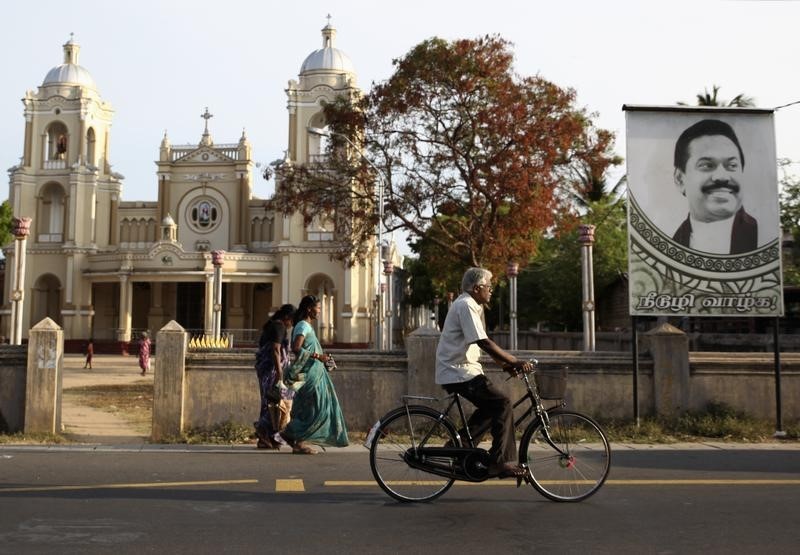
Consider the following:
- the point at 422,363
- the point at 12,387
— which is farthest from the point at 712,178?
the point at 12,387

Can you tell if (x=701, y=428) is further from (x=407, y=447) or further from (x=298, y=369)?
(x=407, y=447)

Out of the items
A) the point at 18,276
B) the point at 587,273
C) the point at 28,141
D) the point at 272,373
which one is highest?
the point at 28,141

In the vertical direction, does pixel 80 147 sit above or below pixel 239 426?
above

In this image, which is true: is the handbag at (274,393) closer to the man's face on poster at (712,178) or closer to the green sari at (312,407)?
the green sari at (312,407)

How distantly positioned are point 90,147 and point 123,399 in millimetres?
39547

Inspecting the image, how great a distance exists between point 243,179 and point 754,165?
44.4m

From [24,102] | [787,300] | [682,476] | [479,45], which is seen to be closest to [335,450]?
[682,476]

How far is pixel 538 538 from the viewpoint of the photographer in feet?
18.5

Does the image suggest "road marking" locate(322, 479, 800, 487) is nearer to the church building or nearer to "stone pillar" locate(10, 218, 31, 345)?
"stone pillar" locate(10, 218, 31, 345)

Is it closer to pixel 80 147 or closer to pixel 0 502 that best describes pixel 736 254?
pixel 0 502

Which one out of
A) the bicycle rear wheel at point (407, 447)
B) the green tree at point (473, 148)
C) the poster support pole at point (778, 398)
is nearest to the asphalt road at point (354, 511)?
the bicycle rear wheel at point (407, 447)

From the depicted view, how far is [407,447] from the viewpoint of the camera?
22.5ft

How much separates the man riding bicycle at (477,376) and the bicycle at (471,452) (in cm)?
9

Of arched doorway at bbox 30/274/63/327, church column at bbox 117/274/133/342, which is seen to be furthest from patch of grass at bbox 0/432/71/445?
arched doorway at bbox 30/274/63/327
